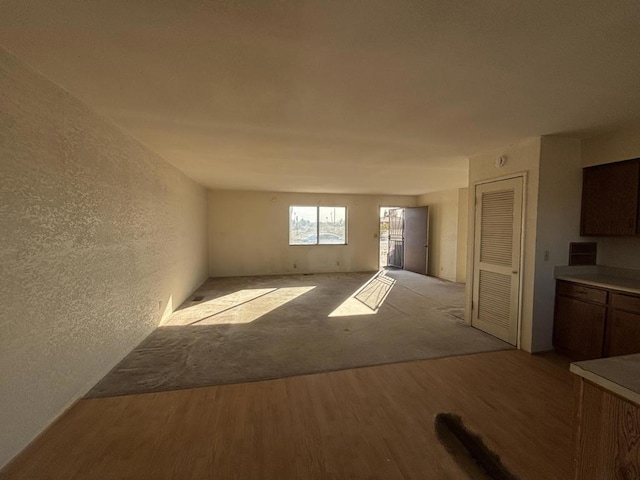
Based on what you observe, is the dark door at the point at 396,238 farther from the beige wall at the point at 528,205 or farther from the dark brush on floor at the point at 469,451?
the dark brush on floor at the point at 469,451

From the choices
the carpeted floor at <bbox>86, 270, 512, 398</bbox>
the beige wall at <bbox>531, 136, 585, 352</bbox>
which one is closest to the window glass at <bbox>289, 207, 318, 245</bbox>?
the carpeted floor at <bbox>86, 270, 512, 398</bbox>

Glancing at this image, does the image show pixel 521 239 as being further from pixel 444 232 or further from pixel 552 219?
pixel 444 232

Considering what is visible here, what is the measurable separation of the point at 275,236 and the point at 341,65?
5.96 metres

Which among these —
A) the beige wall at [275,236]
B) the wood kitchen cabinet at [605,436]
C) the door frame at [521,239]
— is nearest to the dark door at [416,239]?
the beige wall at [275,236]

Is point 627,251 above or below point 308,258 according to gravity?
above

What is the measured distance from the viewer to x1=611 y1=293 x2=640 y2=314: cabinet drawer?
2283 mm

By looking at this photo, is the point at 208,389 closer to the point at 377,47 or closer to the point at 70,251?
the point at 70,251

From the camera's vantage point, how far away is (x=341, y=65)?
157cm

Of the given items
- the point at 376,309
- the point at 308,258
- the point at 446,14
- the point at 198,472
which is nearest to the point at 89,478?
the point at 198,472

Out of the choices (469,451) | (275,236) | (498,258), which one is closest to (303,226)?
(275,236)

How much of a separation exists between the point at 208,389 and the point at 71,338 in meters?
1.07

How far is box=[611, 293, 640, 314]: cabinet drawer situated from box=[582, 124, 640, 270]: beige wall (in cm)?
72

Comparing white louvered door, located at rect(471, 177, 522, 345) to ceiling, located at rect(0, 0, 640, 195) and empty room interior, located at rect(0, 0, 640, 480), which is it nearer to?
empty room interior, located at rect(0, 0, 640, 480)

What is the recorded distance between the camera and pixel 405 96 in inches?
75.8
